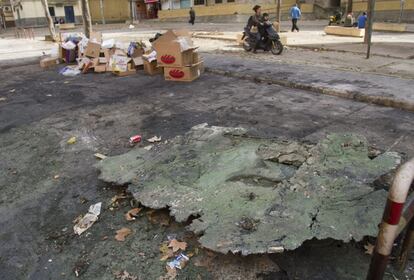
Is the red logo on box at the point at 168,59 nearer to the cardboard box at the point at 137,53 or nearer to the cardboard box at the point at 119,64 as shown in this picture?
the cardboard box at the point at 119,64

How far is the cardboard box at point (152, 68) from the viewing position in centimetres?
886

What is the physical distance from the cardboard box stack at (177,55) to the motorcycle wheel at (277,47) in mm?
4184

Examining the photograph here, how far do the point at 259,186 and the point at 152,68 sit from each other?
6.47 meters

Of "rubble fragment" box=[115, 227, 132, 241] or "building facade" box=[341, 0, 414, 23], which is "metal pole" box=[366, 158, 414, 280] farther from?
"building facade" box=[341, 0, 414, 23]

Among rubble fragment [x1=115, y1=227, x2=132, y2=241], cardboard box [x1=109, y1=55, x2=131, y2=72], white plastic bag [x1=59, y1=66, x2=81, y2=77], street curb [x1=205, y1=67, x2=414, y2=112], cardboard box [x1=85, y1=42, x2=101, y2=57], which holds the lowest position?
rubble fragment [x1=115, y1=227, x2=132, y2=241]

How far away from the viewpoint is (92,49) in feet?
31.8

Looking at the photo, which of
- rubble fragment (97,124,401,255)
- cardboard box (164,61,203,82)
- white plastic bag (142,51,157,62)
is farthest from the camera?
white plastic bag (142,51,157,62)

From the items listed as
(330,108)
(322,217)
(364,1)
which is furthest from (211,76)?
(364,1)

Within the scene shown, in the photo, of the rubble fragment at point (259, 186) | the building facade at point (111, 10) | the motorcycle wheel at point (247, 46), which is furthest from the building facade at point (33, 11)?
the rubble fragment at point (259, 186)

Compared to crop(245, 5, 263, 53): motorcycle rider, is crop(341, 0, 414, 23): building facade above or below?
above

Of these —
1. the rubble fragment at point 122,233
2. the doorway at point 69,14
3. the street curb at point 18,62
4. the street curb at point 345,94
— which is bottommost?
the rubble fragment at point 122,233

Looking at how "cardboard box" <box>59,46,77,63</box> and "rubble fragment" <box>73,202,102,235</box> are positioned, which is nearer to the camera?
"rubble fragment" <box>73,202,102,235</box>

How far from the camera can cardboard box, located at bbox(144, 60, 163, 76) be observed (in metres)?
8.86

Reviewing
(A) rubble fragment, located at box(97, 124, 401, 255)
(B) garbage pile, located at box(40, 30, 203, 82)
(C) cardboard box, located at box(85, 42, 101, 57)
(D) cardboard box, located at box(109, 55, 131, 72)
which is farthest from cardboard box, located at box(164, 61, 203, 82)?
(A) rubble fragment, located at box(97, 124, 401, 255)
